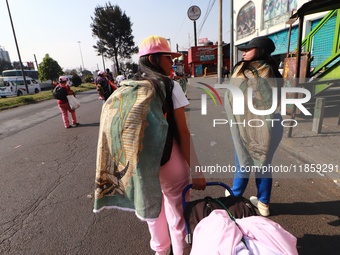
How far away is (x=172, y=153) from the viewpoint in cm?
164

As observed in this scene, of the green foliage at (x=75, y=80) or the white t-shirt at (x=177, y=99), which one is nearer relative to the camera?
the white t-shirt at (x=177, y=99)

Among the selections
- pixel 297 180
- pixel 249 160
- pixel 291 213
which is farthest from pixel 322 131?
pixel 249 160

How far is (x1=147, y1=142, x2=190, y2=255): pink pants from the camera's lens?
1662 mm

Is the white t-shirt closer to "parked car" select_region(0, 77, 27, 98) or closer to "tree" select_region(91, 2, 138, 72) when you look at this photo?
"parked car" select_region(0, 77, 27, 98)

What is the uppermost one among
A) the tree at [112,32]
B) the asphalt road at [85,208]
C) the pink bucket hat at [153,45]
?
the tree at [112,32]

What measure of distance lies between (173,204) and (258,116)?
1.25 m

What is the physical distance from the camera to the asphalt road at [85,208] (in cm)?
225

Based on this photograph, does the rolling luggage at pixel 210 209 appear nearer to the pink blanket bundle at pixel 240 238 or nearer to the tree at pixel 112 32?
the pink blanket bundle at pixel 240 238

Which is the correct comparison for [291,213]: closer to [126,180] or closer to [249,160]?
[249,160]

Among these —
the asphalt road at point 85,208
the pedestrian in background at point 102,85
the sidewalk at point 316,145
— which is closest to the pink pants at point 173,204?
the asphalt road at point 85,208

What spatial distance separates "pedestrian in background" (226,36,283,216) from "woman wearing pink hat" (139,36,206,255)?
0.90 metres

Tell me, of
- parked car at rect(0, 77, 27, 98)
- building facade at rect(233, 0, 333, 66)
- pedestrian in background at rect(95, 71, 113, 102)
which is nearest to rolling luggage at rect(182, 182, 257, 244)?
pedestrian in background at rect(95, 71, 113, 102)

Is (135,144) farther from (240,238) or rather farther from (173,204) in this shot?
(240,238)

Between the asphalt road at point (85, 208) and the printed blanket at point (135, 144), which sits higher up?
the printed blanket at point (135, 144)
